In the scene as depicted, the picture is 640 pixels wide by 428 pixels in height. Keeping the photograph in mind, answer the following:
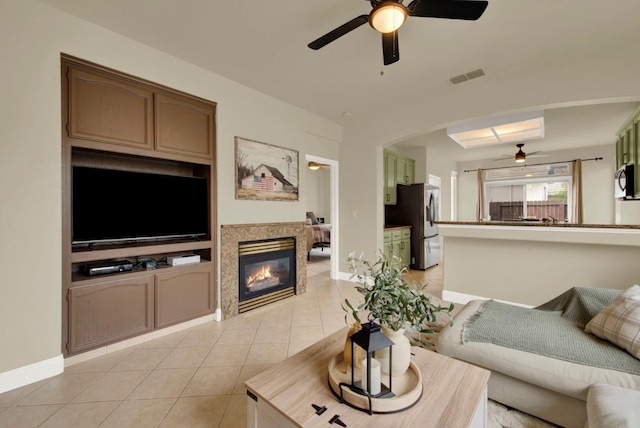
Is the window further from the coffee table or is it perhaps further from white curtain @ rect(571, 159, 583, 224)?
the coffee table

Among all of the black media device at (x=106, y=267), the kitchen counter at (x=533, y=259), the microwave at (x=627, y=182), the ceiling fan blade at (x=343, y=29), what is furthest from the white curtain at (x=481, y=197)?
the black media device at (x=106, y=267)

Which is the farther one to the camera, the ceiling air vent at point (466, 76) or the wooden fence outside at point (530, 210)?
the wooden fence outside at point (530, 210)

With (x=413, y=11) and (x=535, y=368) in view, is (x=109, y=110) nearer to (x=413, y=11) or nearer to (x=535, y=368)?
(x=413, y=11)

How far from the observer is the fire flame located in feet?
11.5

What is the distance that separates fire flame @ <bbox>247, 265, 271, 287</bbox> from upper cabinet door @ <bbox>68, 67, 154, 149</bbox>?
6.15 ft

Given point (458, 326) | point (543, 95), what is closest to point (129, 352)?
point (458, 326)

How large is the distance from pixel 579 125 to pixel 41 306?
752 cm

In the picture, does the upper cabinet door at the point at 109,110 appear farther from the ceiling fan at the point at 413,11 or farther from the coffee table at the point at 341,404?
the coffee table at the point at 341,404

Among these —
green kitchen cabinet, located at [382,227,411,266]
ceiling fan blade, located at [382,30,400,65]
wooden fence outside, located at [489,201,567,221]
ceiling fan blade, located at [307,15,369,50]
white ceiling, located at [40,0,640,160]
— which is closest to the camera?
ceiling fan blade, located at [307,15,369,50]

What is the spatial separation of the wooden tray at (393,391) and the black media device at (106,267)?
7.07 feet

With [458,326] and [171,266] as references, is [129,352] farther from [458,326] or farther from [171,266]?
[458,326]

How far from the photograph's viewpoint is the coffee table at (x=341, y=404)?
1.04 meters

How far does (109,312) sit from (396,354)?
8.01 feet

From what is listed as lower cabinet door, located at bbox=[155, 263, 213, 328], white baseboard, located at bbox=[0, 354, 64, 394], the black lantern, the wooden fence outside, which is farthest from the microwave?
white baseboard, located at bbox=[0, 354, 64, 394]
